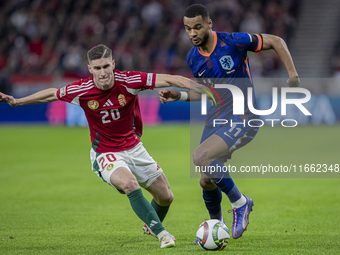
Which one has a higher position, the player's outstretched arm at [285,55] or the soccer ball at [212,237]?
the player's outstretched arm at [285,55]

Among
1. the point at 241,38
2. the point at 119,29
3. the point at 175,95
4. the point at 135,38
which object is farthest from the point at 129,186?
the point at 119,29

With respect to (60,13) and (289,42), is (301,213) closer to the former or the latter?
(289,42)

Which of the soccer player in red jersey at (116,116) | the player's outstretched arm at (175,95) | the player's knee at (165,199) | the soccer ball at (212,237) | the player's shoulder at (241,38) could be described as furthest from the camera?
the player's knee at (165,199)

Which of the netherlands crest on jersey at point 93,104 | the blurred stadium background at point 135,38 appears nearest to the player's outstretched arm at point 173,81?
the netherlands crest on jersey at point 93,104

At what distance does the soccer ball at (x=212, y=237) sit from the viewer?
4520 millimetres

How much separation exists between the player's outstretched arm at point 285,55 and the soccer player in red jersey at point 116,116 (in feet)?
3.32

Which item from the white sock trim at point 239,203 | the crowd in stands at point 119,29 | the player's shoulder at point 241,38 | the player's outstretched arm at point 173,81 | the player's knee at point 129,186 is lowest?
the white sock trim at point 239,203

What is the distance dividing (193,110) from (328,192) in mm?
9961

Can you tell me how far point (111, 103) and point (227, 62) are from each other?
1338 millimetres

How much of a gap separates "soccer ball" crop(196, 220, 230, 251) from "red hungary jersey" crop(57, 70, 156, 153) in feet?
4.02

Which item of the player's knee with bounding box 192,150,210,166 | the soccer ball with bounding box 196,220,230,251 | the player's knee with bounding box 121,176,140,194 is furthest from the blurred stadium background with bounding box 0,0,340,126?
the soccer ball with bounding box 196,220,230,251

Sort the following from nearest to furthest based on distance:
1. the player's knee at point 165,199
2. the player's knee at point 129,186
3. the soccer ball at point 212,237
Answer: the soccer ball at point 212,237 → the player's knee at point 129,186 → the player's knee at point 165,199

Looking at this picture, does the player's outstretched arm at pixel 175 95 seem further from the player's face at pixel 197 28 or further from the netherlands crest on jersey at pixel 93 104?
the netherlands crest on jersey at pixel 93 104

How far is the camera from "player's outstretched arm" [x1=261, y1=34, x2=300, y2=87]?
4848mm
